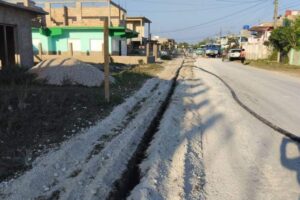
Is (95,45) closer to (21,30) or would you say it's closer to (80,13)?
(80,13)

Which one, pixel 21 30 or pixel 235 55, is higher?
pixel 21 30

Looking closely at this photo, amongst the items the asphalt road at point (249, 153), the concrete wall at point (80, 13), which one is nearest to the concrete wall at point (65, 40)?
the concrete wall at point (80, 13)

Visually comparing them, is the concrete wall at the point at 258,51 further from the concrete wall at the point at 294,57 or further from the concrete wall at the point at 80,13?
the concrete wall at the point at 80,13

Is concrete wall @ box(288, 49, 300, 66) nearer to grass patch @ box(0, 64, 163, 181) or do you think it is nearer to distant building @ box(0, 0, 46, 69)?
distant building @ box(0, 0, 46, 69)

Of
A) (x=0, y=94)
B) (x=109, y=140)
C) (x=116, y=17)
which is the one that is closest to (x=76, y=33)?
(x=116, y=17)

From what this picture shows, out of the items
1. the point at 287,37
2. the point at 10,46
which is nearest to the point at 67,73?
the point at 10,46

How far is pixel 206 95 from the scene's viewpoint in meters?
14.1

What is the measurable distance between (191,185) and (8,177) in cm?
264

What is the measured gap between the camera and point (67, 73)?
14344mm

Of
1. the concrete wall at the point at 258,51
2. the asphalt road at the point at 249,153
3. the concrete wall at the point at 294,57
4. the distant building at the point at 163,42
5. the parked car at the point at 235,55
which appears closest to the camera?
the asphalt road at the point at 249,153

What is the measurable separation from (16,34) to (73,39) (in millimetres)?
22250

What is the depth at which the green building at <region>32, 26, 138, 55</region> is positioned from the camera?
1544 inches

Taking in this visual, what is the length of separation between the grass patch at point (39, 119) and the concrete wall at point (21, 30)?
24.6 ft

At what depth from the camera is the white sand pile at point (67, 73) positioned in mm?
14008
